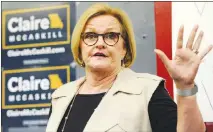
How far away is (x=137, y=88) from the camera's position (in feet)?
5.32

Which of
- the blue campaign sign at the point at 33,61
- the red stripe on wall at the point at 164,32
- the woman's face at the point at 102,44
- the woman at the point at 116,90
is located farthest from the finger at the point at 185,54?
the blue campaign sign at the point at 33,61

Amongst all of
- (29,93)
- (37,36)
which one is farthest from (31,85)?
(37,36)

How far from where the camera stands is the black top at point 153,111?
1437 millimetres

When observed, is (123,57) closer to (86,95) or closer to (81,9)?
(86,95)

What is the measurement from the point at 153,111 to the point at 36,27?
108cm

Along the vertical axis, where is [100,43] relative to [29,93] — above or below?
above

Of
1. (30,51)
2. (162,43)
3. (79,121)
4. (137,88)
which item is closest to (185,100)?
(137,88)

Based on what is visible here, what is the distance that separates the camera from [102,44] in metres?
1.73

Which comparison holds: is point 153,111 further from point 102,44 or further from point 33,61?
point 33,61

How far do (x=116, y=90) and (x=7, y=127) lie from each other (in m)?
0.92

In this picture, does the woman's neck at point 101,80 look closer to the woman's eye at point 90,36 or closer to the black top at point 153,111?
the black top at point 153,111

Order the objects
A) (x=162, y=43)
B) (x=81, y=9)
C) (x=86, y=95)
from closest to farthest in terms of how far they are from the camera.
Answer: (x=86, y=95)
(x=162, y=43)
(x=81, y=9)

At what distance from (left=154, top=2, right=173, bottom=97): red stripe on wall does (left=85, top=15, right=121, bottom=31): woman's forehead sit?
33cm

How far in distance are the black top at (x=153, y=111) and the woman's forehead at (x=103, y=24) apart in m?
0.31
